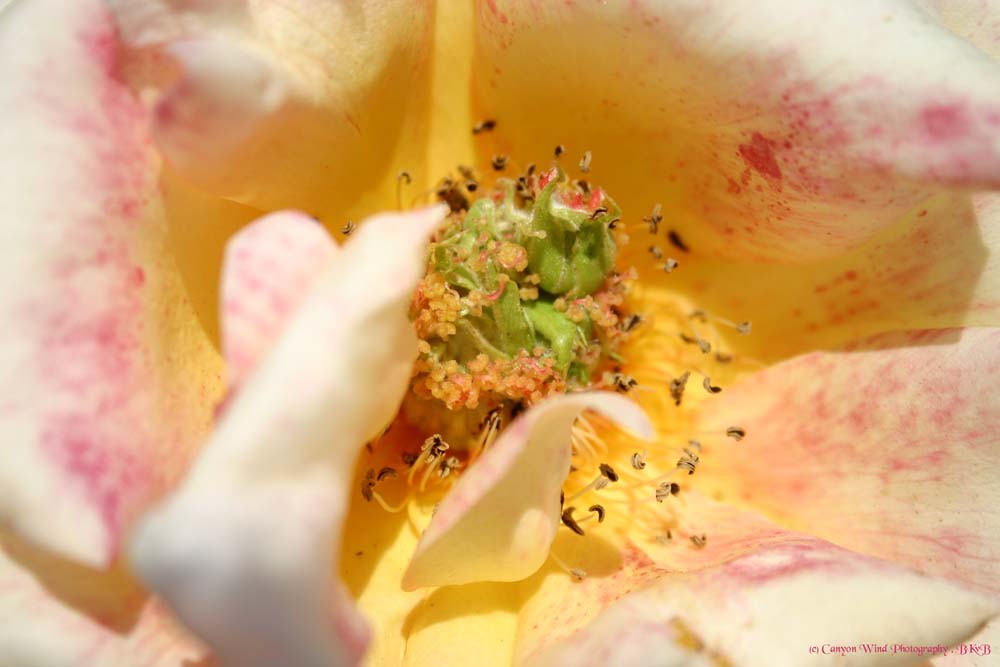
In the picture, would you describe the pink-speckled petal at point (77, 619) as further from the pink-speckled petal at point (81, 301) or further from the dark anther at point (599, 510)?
the dark anther at point (599, 510)

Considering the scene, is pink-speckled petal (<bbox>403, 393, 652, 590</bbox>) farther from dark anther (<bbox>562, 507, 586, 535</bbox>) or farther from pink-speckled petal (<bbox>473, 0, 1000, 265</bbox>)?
pink-speckled petal (<bbox>473, 0, 1000, 265</bbox>)

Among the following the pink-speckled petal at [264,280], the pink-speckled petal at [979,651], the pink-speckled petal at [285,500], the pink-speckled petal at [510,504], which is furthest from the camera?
the pink-speckled petal at [979,651]

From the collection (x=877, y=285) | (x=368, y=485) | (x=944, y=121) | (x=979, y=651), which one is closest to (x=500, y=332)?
(x=368, y=485)

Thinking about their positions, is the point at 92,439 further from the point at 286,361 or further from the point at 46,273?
the point at 286,361

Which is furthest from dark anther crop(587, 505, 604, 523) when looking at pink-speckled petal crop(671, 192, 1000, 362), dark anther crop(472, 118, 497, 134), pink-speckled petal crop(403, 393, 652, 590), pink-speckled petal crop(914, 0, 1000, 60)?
pink-speckled petal crop(914, 0, 1000, 60)

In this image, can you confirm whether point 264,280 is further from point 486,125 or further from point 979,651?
point 979,651

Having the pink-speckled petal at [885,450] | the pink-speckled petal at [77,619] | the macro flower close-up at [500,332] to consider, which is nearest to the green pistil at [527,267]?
the macro flower close-up at [500,332]

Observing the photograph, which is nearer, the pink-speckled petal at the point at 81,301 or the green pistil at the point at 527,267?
the pink-speckled petal at the point at 81,301

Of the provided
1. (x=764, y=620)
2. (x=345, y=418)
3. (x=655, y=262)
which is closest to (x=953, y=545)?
(x=764, y=620)
